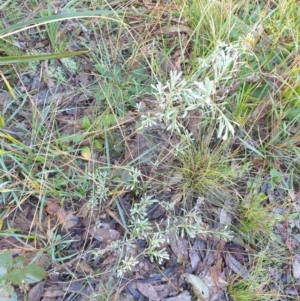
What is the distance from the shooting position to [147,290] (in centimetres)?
138

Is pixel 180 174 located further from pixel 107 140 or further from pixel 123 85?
pixel 123 85

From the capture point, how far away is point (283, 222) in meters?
1.53

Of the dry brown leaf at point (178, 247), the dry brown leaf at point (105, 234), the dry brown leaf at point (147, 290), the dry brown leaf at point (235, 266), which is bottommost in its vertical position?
the dry brown leaf at point (235, 266)

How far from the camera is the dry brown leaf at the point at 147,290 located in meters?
1.38

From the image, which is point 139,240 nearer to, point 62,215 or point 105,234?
point 105,234

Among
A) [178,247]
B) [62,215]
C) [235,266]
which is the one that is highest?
[62,215]

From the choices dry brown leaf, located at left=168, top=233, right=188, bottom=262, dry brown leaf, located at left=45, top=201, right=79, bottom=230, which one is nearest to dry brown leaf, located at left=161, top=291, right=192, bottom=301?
dry brown leaf, located at left=168, top=233, right=188, bottom=262

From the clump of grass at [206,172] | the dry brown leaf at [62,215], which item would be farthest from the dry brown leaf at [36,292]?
the clump of grass at [206,172]

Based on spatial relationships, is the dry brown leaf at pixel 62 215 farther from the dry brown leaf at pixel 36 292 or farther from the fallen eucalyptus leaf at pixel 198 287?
the fallen eucalyptus leaf at pixel 198 287

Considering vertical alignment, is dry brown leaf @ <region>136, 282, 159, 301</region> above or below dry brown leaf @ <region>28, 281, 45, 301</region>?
below

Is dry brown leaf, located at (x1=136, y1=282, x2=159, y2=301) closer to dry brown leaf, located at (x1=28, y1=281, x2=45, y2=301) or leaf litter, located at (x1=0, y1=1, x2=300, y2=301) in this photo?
leaf litter, located at (x1=0, y1=1, x2=300, y2=301)

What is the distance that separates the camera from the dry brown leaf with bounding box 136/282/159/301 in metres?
1.38

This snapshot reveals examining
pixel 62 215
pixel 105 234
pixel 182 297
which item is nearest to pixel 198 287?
pixel 182 297

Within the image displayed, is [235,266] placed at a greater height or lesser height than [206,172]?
lesser
